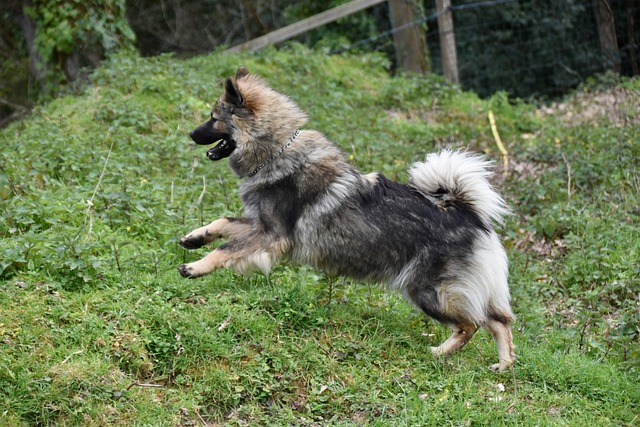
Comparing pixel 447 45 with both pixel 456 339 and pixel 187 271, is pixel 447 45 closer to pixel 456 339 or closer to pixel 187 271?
pixel 456 339

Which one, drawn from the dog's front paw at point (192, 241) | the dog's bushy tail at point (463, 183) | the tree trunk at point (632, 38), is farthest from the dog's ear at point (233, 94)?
the tree trunk at point (632, 38)

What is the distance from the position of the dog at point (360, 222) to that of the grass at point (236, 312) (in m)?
0.28

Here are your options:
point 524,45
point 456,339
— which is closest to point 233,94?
point 456,339

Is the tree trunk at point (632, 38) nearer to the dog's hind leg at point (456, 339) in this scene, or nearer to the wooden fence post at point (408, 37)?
the wooden fence post at point (408, 37)

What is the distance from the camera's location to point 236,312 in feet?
14.2

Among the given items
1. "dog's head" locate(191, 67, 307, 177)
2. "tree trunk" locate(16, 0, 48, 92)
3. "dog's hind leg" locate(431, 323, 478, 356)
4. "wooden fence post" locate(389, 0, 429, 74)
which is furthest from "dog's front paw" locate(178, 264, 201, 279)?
"wooden fence post" locate(389, 0, 429, 74)

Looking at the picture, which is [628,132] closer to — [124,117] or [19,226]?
[124,117]

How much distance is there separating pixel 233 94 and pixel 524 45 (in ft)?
35.1

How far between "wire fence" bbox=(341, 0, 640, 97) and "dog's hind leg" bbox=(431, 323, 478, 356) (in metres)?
9.33

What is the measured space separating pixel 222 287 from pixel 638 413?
2.72 meters

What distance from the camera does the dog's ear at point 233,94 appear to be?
4.55 m

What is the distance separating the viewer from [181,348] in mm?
3992

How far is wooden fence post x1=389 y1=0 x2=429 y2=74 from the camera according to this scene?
11.4 meters

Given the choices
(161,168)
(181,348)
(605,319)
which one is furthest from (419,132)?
(181,348)
